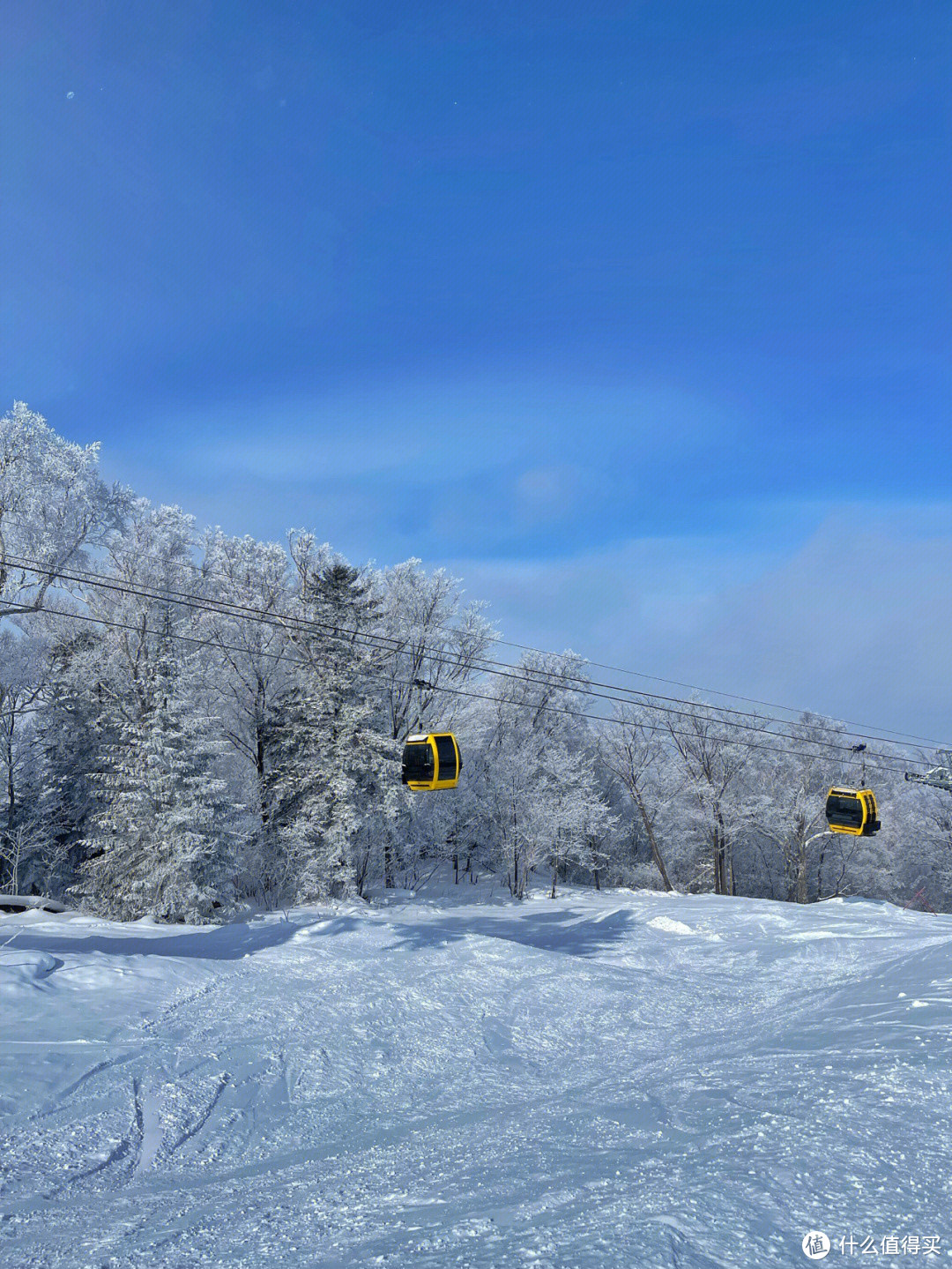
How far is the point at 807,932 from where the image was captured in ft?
56.5

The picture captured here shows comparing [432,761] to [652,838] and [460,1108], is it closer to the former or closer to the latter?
[460,1108]

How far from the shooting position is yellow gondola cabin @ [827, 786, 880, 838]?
23094 mm

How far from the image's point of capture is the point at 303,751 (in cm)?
2764

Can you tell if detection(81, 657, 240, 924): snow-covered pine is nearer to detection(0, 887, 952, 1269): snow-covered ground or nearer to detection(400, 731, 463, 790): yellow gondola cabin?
detection(0, 887, 952, 1269): snow-covered ground

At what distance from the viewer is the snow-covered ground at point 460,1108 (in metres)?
3.90

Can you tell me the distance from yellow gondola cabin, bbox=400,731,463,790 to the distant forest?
3648 mm

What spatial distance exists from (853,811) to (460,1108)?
795 inches

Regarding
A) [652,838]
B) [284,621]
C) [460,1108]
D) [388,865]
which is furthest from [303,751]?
[652,838]

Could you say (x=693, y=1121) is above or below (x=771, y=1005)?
above

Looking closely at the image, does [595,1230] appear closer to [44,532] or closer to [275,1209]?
[275,1209]

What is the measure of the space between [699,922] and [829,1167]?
16926mm

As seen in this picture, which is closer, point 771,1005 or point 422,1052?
point 422,1052

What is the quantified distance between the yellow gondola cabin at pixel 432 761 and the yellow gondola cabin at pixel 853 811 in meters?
14.0

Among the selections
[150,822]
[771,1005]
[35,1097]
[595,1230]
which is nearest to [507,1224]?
[595,1230]
